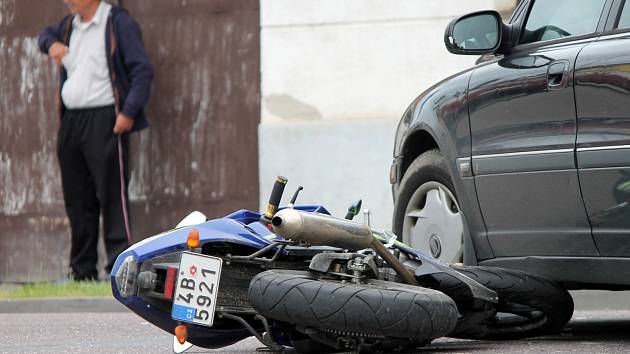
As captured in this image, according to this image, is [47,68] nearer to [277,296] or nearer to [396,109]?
[396,109]

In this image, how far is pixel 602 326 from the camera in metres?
6.73

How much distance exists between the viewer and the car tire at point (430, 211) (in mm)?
6090

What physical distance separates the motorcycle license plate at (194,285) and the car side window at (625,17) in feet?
5.88

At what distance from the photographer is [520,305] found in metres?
5.57

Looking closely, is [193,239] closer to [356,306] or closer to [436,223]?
[356,306]

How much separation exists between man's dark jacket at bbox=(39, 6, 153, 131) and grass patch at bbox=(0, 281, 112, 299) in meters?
1.46

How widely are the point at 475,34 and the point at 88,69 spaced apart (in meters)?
5.53

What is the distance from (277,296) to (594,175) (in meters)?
1.30

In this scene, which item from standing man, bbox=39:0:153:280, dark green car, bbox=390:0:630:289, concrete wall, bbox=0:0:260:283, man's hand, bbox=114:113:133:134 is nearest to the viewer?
dark green car, bbox=390:0:630:289

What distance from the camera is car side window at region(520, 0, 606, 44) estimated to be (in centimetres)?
565

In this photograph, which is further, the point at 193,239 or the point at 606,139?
the point at 606,139

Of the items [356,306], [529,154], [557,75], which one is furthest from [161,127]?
[356,306]

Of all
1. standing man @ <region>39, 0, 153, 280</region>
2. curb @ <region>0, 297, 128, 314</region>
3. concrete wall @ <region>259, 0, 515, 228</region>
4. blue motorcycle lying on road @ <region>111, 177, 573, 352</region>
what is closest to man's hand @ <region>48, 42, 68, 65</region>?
standing man @ <region>39, 0, 153, 280</region>

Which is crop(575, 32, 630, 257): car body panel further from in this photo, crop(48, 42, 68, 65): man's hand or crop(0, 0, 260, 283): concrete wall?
crop(0, 0, 260, 283): concrete wall
